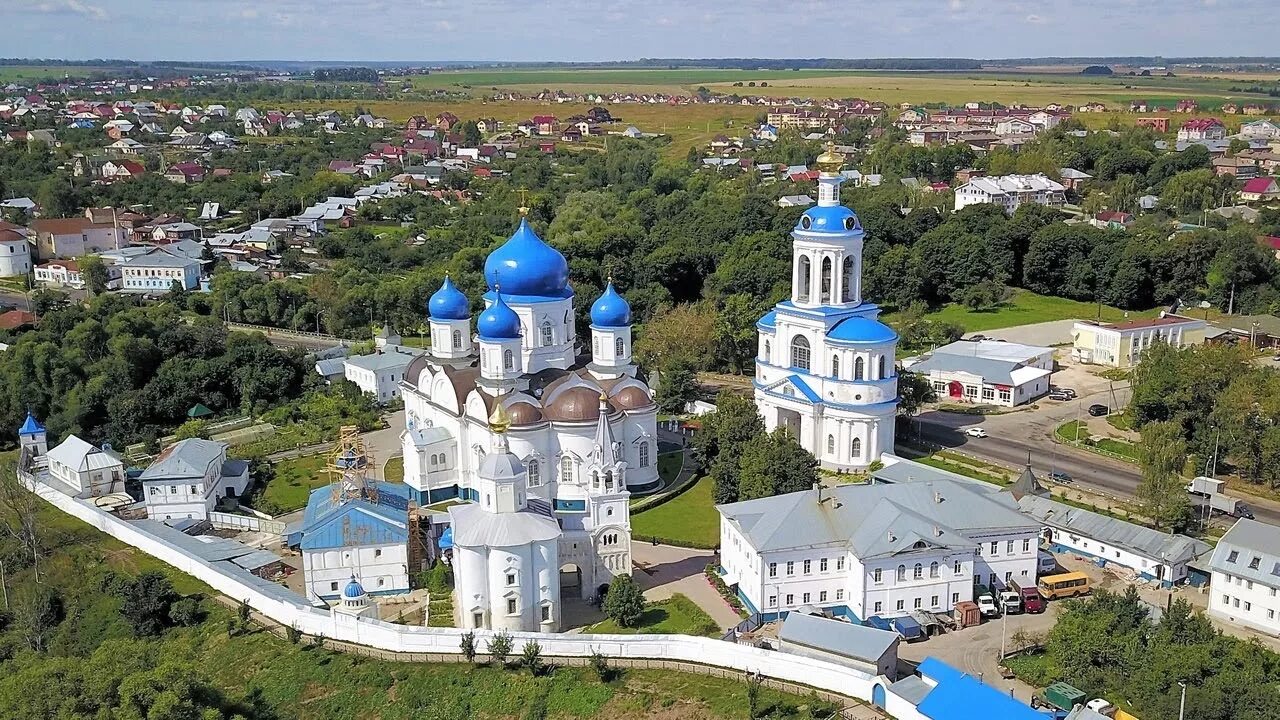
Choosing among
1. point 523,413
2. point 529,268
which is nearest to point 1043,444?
point 523,413

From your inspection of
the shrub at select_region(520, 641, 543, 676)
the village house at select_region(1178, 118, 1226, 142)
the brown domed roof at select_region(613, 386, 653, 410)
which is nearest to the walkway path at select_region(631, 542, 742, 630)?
the shrub at select_region(520, 641, 543, 676)

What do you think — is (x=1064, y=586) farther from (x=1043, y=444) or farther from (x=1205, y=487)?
(x=1043, y=444)

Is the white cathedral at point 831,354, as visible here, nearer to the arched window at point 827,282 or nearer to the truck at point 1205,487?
the arched window at point 827,282

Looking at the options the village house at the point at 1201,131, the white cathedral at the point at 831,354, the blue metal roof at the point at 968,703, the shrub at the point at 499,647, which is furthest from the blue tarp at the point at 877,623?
the village house at the point at 1201,131

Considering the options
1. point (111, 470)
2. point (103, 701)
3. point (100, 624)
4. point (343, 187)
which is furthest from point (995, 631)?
point (343, 187)

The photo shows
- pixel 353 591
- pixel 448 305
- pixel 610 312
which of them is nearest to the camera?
pixel 353 591
